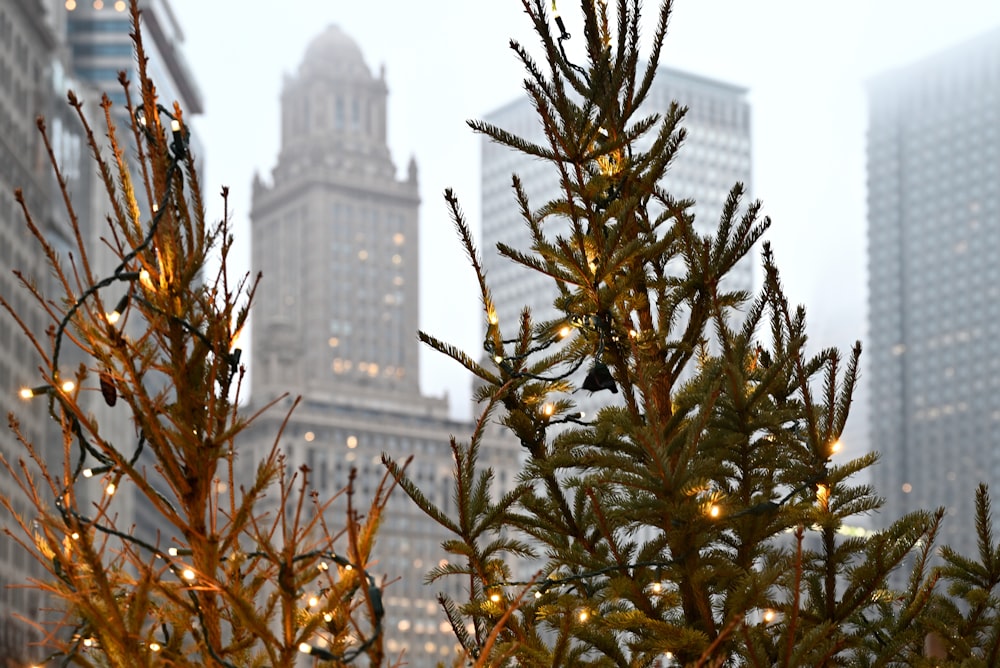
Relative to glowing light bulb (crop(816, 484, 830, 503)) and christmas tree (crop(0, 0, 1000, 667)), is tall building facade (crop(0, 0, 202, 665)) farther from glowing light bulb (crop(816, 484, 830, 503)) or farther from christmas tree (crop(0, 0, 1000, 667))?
glowing light bulb (crop(816, 484, 830, 503))

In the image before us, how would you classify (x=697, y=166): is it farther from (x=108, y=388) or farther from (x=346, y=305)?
(x=108, y=388)

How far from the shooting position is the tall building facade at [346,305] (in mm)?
145125

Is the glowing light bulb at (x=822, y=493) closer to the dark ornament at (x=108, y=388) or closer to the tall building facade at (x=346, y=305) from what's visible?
the dark ornament at (x=108, y=388)

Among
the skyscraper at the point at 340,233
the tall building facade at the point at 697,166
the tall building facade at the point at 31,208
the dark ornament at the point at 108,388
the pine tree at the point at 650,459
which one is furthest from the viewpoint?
the tall building facade at the point at 697,166

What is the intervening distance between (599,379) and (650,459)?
494 millimetres

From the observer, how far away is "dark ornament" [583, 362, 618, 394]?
8.33m

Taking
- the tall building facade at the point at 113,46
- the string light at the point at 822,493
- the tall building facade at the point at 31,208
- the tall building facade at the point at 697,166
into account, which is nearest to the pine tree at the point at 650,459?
the string light at the point at 822,493

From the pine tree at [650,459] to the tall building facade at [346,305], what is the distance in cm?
13031

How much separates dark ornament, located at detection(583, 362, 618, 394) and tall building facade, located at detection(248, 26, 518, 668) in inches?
5157

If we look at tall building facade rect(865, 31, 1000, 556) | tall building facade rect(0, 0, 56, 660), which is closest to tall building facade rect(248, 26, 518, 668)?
tall building facade rect(865, 31, 1000, 556)

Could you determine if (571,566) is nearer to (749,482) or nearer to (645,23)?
(749,482)

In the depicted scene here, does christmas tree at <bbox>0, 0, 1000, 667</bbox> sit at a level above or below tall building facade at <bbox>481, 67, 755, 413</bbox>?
below

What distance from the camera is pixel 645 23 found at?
9.48 m

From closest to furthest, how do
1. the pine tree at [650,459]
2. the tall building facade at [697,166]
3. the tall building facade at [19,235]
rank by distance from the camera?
the pine tree at [650,459] < the tall building facade at [19,235] < the tall building facade at [697,166]
